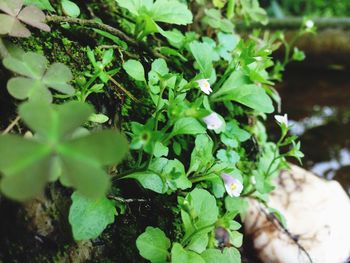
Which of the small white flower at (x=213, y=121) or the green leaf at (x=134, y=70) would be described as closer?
the small white flower at (x=213, y=121)

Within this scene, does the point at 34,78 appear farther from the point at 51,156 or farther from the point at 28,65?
the point at 51,156

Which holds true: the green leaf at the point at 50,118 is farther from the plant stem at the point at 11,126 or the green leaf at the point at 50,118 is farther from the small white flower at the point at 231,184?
the small white flower at the point at 231,184

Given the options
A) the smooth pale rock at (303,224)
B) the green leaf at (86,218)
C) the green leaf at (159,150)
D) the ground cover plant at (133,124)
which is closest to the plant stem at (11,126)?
the ground cover plant at (133,124)

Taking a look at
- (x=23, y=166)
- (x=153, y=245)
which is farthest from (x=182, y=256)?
(x=23, y=166)

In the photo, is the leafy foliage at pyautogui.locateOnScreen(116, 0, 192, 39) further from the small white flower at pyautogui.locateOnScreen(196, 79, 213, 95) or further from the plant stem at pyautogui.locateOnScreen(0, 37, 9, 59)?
the plant stem at pyautogui.locateOnScreen(0, 37, 9, 59)

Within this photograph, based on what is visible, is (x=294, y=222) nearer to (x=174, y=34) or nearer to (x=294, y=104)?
(x=174, y=34)

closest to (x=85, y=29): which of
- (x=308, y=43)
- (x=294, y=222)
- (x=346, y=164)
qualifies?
(x=294, y=222)

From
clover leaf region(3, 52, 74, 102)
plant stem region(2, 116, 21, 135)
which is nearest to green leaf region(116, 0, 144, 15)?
clover leaf region(3, 52, 74, 102)
